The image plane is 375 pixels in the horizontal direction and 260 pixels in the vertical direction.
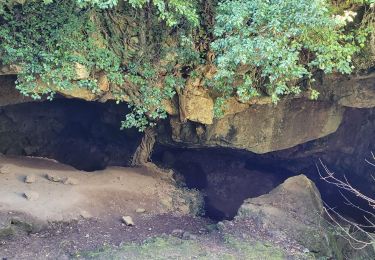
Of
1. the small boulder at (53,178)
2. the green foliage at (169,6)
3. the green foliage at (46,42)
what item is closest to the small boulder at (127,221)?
the small boulder at (53,178)

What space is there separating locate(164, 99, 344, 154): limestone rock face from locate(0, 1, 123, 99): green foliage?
→ 3186mm

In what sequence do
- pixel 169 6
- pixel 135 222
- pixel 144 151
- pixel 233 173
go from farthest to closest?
pixel 233 173 → pixel 144 151 → pixel 135 222 → pixel 169 6

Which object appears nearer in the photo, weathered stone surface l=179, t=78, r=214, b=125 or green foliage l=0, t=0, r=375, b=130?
green foliage l=0, t=0, r=375, b=130

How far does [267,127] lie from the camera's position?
34.6 ft

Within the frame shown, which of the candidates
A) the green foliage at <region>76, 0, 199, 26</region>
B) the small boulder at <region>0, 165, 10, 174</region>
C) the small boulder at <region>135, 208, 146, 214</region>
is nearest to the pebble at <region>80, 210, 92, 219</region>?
the small boulder at <region>135, 208, 146, 214</region>

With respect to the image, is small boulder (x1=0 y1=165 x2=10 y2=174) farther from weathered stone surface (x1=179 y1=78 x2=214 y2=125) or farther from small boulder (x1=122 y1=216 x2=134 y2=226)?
weathered stone surface (x1=179 y1=78 x2=214 y2=125)

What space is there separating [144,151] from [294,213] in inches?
188

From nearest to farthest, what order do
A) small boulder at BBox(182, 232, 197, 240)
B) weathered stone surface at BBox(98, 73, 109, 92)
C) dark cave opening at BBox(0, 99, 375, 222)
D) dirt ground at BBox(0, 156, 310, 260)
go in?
dirt ground at BBox(0, 156, 310, 260), small boulder at BBox(182, 232, 197, 240), weathered stone surface at BBox(98, 73, 109, 92), dark cave opening at BBox(0, 99, 375, 222)

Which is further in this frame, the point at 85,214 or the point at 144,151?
the point at 144,151

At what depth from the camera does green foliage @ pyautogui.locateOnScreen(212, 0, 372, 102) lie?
6.18 metres

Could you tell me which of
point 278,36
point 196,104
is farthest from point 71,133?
point 278,36

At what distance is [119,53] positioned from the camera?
27.0ft

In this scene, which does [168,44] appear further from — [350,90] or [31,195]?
[350,90]

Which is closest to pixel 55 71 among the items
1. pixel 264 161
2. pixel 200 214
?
pixel 200 214
